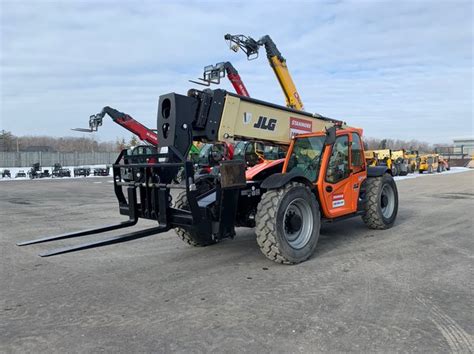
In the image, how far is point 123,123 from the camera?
1958cm

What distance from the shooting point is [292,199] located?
563 cm

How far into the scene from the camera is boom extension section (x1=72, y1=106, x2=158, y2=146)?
19.0 metres

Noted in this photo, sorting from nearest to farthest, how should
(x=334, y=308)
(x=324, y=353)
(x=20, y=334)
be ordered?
(x=324, y=353) < (x=20, y=334) < (x=334, y=308)

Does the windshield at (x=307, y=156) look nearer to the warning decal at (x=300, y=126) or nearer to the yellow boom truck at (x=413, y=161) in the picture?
the warning decal at (x=300, y=126)

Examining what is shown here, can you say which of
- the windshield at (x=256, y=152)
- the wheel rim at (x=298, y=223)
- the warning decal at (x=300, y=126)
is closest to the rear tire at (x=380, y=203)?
Answer: the warning decal at (x=300, y=126)

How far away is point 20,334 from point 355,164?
576 centimetres

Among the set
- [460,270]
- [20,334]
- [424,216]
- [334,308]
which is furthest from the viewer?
[424,216]

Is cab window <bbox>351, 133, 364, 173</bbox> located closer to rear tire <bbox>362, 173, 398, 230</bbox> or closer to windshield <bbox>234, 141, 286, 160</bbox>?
rear tire <bbox>362, 173, 398, 230</bbox>

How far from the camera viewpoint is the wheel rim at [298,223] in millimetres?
5789

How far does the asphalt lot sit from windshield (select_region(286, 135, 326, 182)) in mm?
1319

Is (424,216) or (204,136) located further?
(424,216)

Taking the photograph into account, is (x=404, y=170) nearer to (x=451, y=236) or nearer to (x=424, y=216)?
(x=424, y=216)

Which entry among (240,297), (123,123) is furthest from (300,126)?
(123,123)

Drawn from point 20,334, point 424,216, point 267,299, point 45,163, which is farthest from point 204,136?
point 45,163
